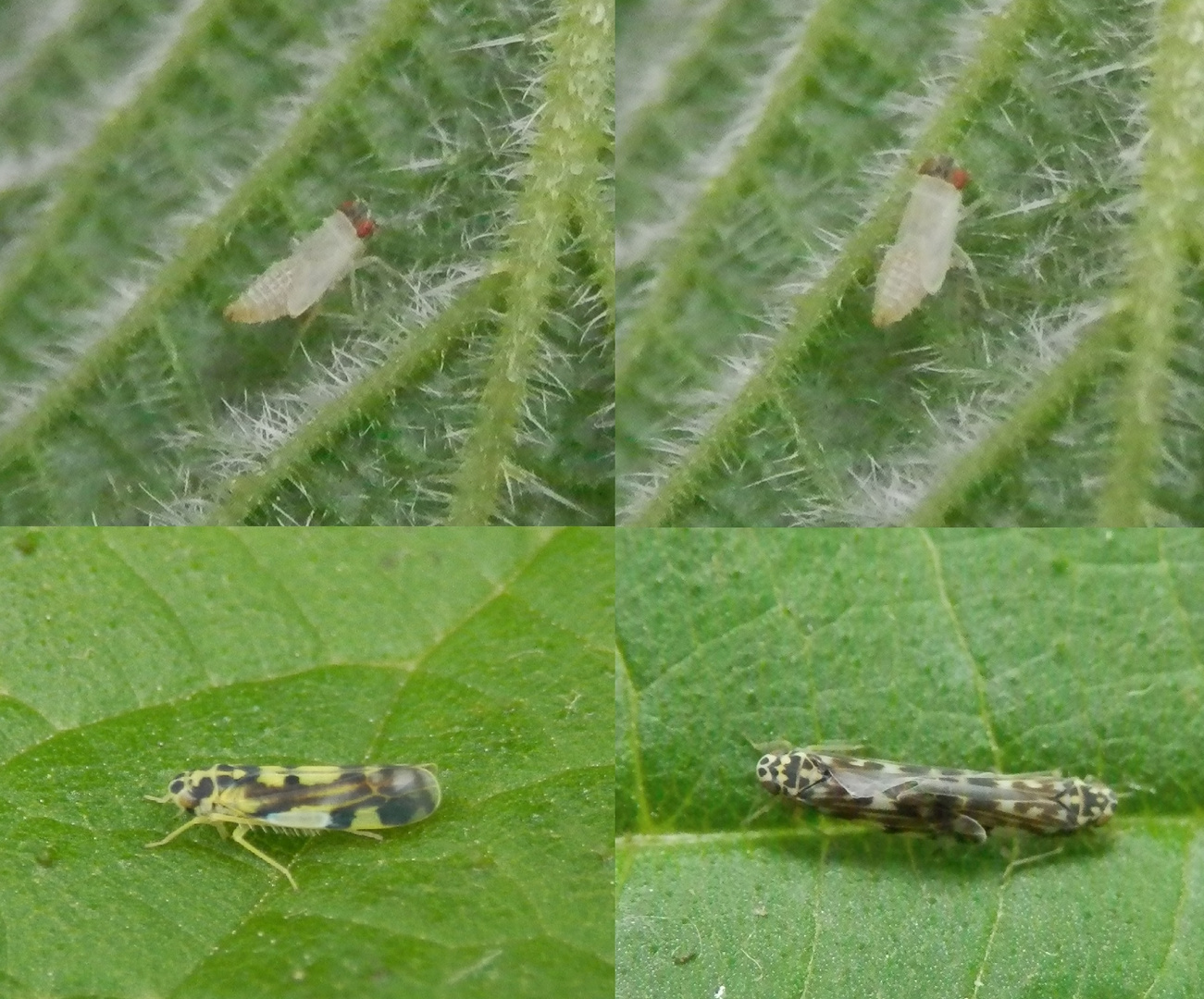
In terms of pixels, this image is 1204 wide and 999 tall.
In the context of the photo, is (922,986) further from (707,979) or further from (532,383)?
(532,383)

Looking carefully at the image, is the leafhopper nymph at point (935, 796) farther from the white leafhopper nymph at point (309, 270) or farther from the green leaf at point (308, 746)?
the white leafhopper nymph at point (309, 270)

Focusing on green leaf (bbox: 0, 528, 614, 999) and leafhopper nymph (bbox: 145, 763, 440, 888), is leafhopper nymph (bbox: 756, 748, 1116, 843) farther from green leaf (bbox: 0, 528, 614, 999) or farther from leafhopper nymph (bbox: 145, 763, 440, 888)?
leafhopper nymph (bbox: 145, 763, 440, 888)

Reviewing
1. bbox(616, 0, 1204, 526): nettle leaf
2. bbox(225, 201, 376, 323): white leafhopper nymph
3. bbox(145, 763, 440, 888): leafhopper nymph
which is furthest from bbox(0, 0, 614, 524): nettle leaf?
bbox(145, 763, 440, 888): leafhopper nymph

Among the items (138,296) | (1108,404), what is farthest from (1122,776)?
(138,296)

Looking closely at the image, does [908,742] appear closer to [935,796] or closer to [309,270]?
[935,796]

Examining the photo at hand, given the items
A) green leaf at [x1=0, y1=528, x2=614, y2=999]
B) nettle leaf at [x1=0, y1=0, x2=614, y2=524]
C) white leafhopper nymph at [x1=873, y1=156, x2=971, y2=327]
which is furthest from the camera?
nettle leaf at [x1=0, y1=0, x2=614, y2=524]

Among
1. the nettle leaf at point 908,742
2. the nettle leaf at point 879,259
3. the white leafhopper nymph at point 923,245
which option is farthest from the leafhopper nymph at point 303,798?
the white leafhopper nymph at point 923,245

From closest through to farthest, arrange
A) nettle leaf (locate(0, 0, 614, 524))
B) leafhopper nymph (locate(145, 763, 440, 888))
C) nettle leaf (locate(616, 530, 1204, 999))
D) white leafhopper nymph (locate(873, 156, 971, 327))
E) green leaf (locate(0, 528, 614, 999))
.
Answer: green leaf (locate(0, 528, 614, 999)), leafhopper nymph (locate(145, 763, 440, 888)), nettle leaf (locate(616, 530, 1204, 999)), white leafhopper nymph (locate(873, 156, 971, 327)), nettle leaf (locate(0, 0, 614, 524))
